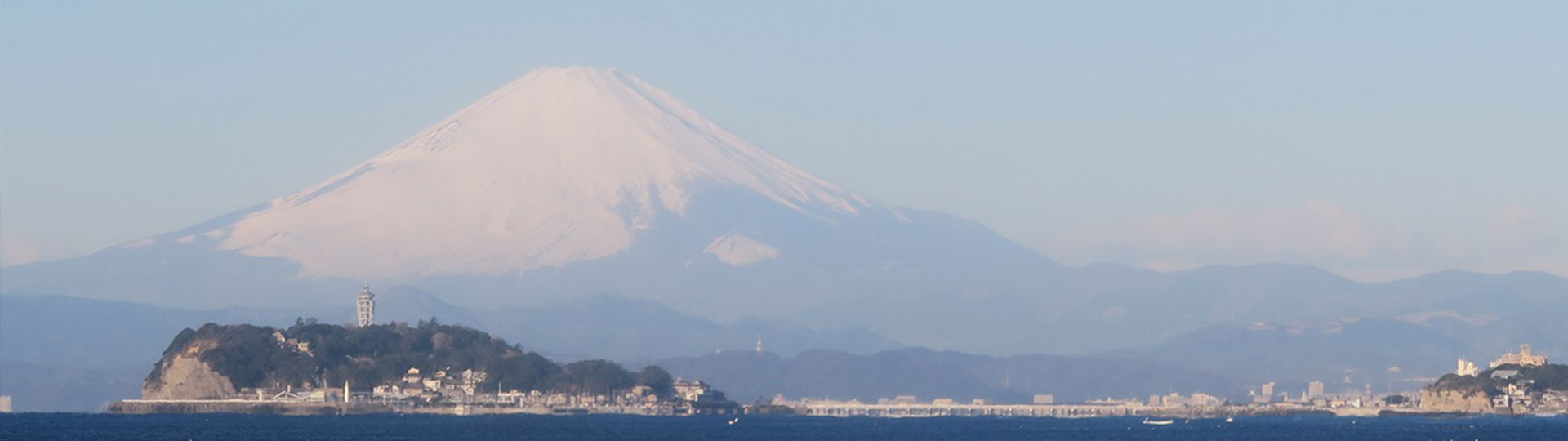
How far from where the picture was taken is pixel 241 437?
167625 millimetres

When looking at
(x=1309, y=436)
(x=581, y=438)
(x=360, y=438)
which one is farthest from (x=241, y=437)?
(x=1309, y=436)

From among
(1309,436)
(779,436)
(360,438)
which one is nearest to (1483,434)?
(1309,436)

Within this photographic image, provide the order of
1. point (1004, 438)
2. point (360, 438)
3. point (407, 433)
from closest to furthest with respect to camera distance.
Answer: point (360, 438), point (407, 433), point (1004, 438)

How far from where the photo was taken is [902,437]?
629 ft

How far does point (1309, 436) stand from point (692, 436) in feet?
139

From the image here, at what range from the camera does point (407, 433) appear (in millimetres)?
178000

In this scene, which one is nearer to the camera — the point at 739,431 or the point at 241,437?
the point at 241,437

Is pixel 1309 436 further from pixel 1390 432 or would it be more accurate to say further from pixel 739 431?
pixel 739 431

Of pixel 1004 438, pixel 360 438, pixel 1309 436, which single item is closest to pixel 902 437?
pixel 1004 438

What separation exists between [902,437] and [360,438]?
41.6 m

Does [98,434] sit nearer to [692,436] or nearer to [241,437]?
[241,437]

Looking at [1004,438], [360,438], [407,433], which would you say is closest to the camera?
[360,438]

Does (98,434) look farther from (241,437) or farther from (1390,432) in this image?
(1390,432)

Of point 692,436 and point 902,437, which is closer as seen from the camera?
point 692,436
